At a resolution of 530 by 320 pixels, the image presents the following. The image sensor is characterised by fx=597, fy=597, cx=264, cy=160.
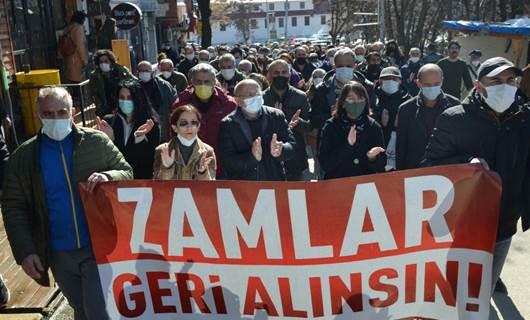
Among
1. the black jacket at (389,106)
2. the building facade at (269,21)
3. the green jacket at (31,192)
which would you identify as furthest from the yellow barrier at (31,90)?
the building facade at (269,21)

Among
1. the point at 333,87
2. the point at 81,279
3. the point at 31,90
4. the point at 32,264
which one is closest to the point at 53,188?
the point at 32,264

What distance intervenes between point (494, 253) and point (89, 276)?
254cm

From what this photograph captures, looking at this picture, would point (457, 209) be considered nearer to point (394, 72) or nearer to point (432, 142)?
point (432, 142)

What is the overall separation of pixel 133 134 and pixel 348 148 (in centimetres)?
214

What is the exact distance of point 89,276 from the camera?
3629 mm

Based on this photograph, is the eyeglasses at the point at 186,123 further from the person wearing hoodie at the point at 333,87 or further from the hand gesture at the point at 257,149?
the person wearing hoodie at the point at 333,87

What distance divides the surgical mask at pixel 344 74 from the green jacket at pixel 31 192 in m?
4.52

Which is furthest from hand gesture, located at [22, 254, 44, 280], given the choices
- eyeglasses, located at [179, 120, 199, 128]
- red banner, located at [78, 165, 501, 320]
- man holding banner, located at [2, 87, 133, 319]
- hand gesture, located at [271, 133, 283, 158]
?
hand gesture, located at [271, 133, 283, 158]

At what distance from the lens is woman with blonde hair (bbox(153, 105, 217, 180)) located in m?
4.36

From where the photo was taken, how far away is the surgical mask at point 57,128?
3.40 metres

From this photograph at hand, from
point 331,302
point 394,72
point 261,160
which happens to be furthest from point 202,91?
point 331,302

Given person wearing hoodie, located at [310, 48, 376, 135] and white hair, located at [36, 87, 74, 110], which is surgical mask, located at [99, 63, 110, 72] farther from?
white hair, located at [36, 87, 74, 110]

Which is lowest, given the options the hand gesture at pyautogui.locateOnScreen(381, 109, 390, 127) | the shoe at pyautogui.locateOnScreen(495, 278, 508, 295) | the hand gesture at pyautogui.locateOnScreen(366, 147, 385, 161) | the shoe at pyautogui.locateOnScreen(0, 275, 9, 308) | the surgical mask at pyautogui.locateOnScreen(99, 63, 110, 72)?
the shoe at pyautogui.locateOnScreen(495, 278, 508, 295)

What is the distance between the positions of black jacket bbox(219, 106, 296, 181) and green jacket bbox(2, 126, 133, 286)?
4.60 feet
